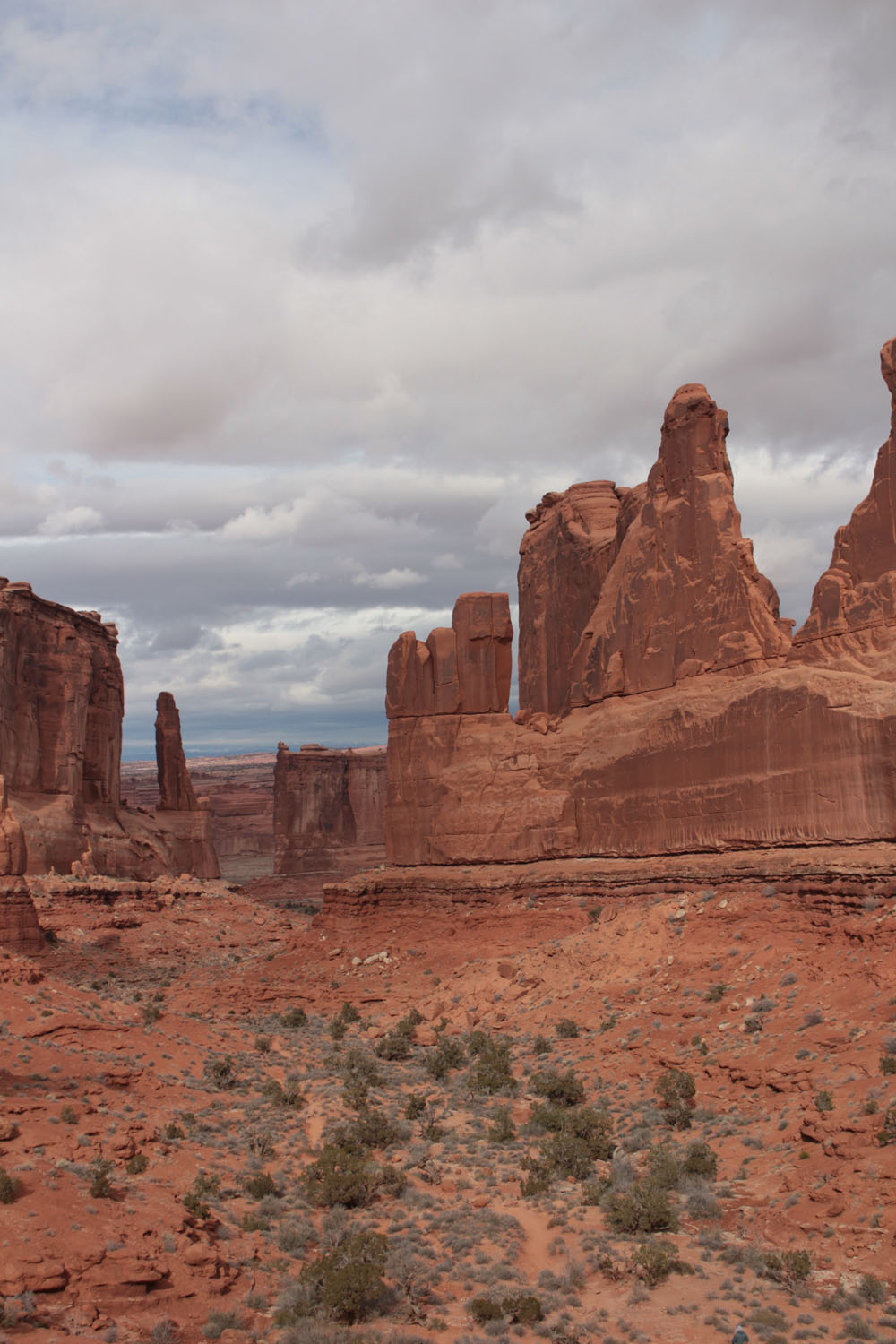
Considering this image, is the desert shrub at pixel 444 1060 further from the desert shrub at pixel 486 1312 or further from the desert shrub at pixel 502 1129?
the desert shrub at pixel 486 1312

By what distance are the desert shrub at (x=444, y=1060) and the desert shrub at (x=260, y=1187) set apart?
766cm

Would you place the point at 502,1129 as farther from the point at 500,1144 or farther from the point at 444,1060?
the point at 444,1060

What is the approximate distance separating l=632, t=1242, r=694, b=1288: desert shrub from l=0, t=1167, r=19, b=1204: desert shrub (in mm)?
7166

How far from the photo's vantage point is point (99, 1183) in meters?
13.1

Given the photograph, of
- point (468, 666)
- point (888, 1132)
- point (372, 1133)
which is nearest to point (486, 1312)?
point (888, 1132)

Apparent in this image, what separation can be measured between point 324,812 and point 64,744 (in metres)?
39.8

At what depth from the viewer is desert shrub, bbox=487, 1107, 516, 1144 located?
18812mm

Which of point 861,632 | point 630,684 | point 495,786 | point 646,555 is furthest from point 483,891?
point 861,632

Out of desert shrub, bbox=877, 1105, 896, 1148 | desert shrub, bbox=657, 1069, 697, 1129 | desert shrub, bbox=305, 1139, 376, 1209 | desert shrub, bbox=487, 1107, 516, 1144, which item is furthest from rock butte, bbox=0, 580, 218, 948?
desert shrub, bbox=877, 1105, 896, 1148

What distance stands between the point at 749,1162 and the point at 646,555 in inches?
705

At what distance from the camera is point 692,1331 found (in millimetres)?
12000

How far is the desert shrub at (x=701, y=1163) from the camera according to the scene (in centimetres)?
1584

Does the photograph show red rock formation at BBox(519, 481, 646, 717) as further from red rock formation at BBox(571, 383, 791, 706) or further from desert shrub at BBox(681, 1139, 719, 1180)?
desert shrub at BBox(681, 1139, 719, 1180)

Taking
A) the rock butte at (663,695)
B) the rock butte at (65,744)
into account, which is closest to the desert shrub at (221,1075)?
the rock butte at (663,695)
